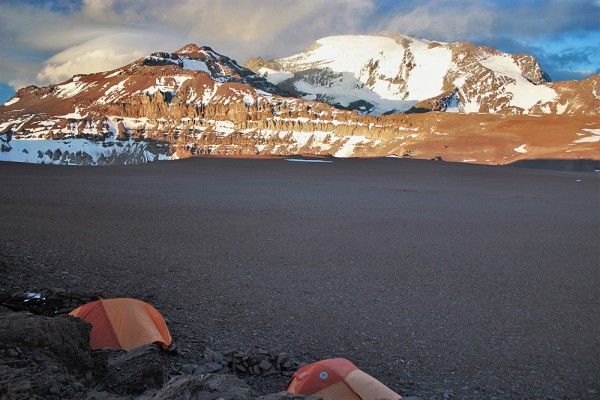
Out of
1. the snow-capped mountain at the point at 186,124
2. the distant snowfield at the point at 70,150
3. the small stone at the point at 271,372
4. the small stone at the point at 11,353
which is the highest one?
the snow-capped mountain at the point at 186,124

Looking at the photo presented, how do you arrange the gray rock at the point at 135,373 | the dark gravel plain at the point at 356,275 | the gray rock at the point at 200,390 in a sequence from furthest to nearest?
the dark gravel plain at the point at 356,275 → the gray rock at the point at 135,373 → the gray rock at the point at 200,390

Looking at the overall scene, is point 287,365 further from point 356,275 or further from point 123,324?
point 356,275

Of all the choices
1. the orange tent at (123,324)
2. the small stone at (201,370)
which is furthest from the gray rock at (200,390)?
the orange tent at (123,324)

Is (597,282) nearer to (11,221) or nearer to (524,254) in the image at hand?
(524,254)

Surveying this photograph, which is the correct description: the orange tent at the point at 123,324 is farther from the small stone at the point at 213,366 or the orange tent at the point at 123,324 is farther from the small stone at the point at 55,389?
the small stone at the point at 55,389

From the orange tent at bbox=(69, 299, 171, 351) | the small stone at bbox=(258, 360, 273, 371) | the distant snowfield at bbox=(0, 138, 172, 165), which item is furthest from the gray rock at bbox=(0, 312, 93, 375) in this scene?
the distant snowfield at bbox=(0, 138, 172, 165)

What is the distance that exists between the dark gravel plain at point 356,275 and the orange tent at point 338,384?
0.53 m

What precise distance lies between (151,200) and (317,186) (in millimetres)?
8132

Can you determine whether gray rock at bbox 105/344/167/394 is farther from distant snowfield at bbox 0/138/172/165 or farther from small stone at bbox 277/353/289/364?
distant snowfield at bbox 0/138/172/165

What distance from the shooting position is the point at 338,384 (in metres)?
3.92

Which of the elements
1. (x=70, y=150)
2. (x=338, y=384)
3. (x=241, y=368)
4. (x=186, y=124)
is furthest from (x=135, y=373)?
(x=70, y=150)

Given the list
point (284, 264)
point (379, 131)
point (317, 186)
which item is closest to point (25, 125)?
point (379, 131)

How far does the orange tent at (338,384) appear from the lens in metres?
3.84

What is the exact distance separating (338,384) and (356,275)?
3616 mm
